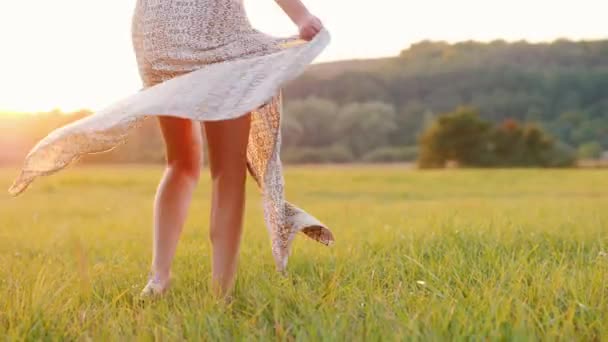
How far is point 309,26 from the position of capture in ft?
9.11

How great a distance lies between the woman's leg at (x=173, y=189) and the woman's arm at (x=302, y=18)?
0.67 m

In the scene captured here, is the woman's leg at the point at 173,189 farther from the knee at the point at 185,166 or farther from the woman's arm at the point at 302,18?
the woman's arm at the point at 302,18

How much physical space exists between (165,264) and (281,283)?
55cm

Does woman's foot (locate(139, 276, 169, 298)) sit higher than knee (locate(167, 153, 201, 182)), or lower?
lower

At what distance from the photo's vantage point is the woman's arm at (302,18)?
109 inches

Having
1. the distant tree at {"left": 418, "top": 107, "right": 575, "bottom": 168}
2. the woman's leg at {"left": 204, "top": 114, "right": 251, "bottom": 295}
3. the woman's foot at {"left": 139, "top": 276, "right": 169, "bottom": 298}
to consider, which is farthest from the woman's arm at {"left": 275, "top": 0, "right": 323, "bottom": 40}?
the distant tree at {"left": 418, "top": 107, "right": 575, "bottom": 168}

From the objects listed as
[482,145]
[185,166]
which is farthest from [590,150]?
[185,166]

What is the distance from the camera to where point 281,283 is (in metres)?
2.88

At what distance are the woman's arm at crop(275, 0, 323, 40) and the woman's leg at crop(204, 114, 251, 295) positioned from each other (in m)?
0.39

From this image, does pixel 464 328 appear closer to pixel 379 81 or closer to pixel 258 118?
pixel 258 118

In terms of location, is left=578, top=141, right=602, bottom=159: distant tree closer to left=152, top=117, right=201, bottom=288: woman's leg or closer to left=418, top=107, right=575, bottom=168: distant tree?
left=418, top=107, right=575, bottom=168: distant tree

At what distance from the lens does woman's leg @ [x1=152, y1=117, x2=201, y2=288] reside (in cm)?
308

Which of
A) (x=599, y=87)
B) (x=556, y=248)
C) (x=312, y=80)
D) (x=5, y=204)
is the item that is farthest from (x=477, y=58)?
(x=556, y=248)

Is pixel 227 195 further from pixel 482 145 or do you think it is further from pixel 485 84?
pixel 485 84
